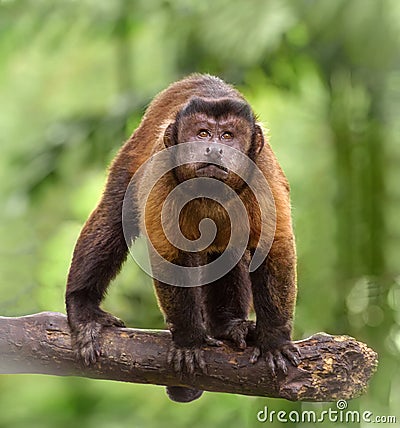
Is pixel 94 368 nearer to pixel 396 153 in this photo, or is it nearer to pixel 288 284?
pixel 288 284

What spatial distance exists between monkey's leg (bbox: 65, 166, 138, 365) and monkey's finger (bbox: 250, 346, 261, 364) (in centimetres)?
54

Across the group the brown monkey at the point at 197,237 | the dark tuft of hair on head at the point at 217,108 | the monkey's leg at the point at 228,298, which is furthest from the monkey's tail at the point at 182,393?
the dark tuft of hair on head at the point at 217,108

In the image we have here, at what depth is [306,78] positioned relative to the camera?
215 inches

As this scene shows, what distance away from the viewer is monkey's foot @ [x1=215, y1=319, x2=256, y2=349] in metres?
2.81

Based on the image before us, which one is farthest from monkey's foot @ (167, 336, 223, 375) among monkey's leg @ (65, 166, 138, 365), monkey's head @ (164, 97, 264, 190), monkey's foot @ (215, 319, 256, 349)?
monkey's head @ (164, 97, 264, 190)

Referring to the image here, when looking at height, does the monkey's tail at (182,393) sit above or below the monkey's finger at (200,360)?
below

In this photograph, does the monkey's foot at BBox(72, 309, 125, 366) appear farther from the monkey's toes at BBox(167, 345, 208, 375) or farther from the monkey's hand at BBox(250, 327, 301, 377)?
the monkey's hand at BBox(250, 327, 301, 377)

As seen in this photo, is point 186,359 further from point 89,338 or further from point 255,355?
point 89,338

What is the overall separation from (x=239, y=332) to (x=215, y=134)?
64 centimetres

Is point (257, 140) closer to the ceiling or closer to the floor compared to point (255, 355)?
closer to the ceiling

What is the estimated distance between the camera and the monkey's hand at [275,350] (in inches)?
104

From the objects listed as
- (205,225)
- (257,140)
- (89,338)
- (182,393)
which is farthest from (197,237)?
(182,393)

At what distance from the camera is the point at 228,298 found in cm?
320

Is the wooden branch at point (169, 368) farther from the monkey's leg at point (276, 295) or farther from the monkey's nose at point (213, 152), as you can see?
the monkey's nose at point (213, 152)
